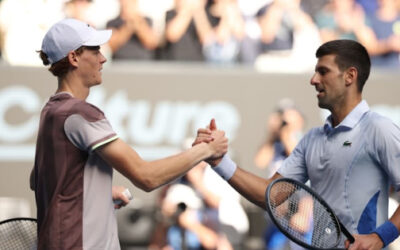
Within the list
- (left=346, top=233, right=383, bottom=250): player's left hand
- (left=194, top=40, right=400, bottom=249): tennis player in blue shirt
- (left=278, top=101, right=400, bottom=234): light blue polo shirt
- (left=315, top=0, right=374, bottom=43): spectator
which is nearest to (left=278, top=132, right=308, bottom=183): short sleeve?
(left=194, top=40, right=400, bottom=249): tennis player in blue shirt

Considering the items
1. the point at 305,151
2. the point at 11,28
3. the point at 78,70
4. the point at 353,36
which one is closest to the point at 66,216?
the point at 78,70

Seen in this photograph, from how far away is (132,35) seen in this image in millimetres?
11234

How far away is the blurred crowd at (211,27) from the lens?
435 inches

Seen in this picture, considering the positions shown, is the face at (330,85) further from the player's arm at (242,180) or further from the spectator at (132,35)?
the spectator at (132,35)

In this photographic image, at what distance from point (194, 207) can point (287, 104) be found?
1936mm

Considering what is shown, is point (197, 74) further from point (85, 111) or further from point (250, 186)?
point (85, 111)

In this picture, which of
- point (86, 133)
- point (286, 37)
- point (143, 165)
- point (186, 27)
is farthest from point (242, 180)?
point (286, 37)

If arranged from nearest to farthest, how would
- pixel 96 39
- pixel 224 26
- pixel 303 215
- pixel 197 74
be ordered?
1. pixel 96 39
2. pixel 303 215
3. pixel 224 26
4. pixel 197 74

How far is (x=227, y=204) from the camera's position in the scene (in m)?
10.4

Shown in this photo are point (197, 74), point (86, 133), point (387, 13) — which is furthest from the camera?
point (387, 13)

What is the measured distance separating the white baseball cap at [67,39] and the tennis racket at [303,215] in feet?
3.30

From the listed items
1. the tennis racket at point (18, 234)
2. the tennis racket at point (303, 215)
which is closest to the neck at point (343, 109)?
the tennis racket at point (303, 215)

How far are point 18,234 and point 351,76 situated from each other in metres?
1.73

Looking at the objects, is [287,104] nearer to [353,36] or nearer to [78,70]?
[353,36]
